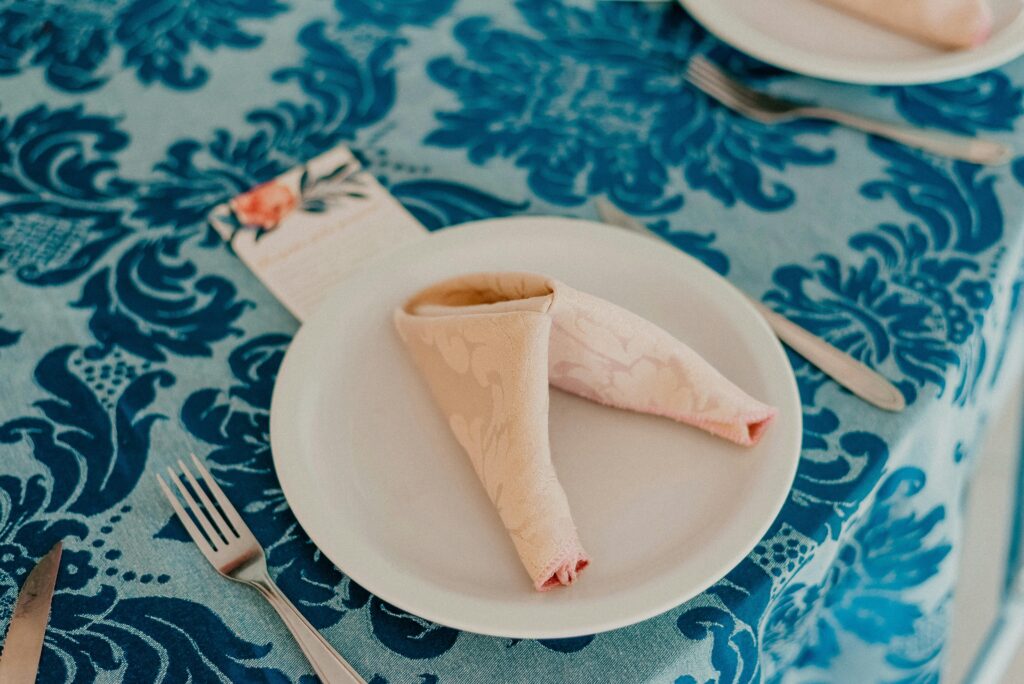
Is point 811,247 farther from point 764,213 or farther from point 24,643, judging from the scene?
point 24,643

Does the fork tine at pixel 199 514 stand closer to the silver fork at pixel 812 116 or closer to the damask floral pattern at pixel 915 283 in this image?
the damask floral pattern at pixel 915 283

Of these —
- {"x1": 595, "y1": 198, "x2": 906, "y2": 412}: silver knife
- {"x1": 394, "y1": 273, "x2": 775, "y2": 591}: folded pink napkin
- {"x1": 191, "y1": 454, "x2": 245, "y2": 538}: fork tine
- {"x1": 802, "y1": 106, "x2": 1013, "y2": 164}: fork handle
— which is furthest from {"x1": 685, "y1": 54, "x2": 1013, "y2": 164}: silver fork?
{"x1": 191, "y1": 454, "x2": 245, "y2": 538}: fork tine

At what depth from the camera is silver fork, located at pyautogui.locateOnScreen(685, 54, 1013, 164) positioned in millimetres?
655

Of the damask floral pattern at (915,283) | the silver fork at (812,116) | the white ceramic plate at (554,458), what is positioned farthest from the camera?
the silver fork at (812,116)

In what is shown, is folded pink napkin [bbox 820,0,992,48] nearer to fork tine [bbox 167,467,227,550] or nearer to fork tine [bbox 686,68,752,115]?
fork tine [bbox 686,68,752,115]

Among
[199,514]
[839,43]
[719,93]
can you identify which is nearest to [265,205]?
[199,514]

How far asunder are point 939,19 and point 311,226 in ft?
1.61

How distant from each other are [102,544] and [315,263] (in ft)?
0.73

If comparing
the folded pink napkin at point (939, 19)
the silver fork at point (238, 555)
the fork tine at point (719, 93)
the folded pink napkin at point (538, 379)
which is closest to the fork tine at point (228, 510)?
the silver fork at point (238, 555)

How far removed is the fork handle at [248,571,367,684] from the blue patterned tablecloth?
0.01 m

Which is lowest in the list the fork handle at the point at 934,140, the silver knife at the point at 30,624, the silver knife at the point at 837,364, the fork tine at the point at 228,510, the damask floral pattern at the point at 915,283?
the silver knife at the point at 30,624

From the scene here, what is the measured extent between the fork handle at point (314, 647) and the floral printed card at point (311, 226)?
0.20 metres

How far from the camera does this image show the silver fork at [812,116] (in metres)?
0.65

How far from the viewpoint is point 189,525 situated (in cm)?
49
